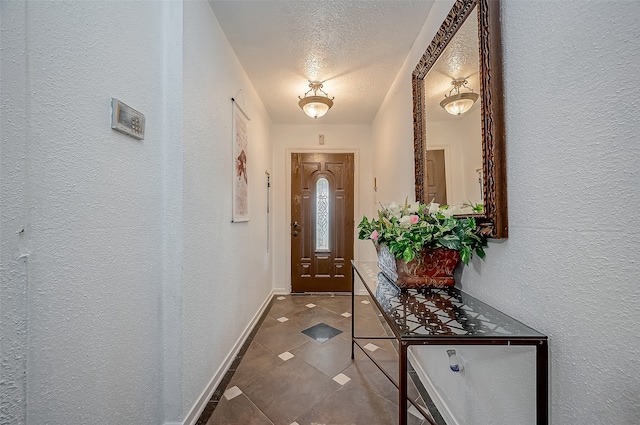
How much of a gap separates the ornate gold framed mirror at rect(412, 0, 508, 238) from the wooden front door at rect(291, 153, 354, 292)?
2.19 m

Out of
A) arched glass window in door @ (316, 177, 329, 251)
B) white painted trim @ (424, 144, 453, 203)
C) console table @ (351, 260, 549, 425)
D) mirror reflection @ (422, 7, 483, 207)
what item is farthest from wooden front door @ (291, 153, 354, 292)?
console table @ (351, 260, 549, 425)

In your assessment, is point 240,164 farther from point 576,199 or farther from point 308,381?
point 576,199

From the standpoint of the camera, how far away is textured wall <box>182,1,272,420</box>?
4.59 ft

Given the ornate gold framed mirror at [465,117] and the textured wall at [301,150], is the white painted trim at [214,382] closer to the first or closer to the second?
the textured wall at [301,150]

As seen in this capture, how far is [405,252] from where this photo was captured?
1.19 meters

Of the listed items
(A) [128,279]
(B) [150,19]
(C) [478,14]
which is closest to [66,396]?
(A) [128,279]

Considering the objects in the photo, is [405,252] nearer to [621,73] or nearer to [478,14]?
[621,73]

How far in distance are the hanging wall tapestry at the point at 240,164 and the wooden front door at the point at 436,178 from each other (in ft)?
4.83

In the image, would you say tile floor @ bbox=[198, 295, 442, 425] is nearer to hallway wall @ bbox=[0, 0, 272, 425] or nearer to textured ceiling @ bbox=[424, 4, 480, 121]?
hallway wall @ bbox=[0, 0, 272, 425]

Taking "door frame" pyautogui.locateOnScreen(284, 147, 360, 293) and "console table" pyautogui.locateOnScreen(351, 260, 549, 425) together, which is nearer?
"console table" pyautogui.locateOnScreen(351, 260, 549, 425)

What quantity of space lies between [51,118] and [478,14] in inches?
61.2

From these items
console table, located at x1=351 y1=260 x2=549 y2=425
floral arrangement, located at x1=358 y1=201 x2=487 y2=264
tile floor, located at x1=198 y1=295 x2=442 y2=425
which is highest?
floral arrangement, located at x1=358 y1=201 x2=487 y2=264

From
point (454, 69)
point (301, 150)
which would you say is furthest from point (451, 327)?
point (301, 150)

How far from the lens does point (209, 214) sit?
1.67 meters
